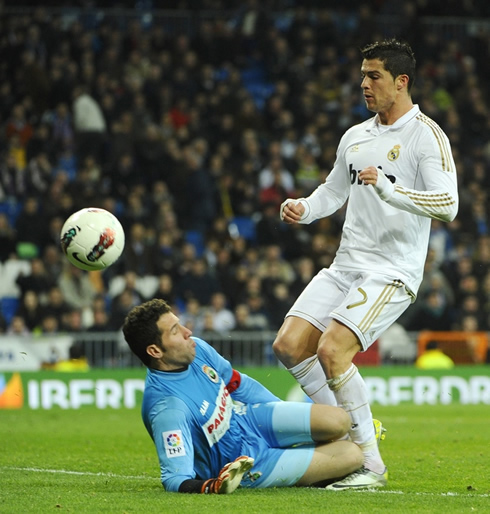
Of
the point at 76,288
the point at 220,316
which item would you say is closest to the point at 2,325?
the point at 76,288

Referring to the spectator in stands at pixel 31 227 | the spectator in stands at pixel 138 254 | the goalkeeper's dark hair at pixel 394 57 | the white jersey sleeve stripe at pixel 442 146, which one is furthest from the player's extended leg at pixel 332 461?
the spectator in stands at pixel 31 227

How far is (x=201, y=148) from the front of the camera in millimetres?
19047

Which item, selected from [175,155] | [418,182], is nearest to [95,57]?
[175,155]

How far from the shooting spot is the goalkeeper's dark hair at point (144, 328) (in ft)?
20.9

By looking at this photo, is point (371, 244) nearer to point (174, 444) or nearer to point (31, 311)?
point (174, 444)

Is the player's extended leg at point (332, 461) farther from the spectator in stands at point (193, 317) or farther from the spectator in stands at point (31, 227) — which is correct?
the spectator in stands at point (31, 227)

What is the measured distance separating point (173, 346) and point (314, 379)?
1231 millimetres

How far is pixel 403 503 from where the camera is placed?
5.95 meters

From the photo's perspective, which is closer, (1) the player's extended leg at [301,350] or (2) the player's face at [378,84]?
(2) the player's face at [378,84]

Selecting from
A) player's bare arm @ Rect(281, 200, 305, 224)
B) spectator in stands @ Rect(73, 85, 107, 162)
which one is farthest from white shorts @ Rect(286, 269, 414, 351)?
spectator in stands @ Rect(73, 85, 107, 162)

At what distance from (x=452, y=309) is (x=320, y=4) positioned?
880 centimetres

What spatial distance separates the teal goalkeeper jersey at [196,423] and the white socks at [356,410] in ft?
1.66

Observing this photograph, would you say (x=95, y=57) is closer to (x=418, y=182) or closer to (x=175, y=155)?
(x=175, y=155)

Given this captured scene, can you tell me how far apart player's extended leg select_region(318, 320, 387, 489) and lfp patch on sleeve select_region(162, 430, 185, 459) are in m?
1.10
